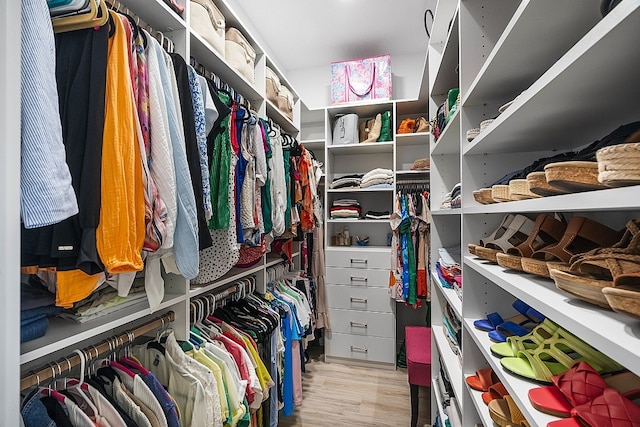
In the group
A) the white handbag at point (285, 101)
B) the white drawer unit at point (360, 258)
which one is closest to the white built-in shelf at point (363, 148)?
the white handbag at point (285, 101)

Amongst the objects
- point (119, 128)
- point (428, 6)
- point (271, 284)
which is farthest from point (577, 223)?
point (428, 6)

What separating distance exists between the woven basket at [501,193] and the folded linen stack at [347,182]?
6.64 feet

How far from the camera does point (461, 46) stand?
1026 mm

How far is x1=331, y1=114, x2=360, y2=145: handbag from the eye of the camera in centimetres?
277

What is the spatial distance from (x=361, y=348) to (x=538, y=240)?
7.13ft

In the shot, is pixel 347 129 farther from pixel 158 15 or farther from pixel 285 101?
pixel 158 15

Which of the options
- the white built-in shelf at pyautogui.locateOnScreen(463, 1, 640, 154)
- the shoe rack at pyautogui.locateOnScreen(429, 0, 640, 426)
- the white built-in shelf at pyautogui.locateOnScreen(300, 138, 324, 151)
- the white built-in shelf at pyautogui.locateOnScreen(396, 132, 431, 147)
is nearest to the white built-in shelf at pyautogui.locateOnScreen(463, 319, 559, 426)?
the shoe rack at pyautogui.locateOnScreen(429, 0, 640, 426)

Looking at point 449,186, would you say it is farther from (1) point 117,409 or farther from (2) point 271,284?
(1) point 117,409

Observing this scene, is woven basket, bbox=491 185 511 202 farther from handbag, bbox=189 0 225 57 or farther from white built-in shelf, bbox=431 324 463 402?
handbag, bbox=189 0 225 57

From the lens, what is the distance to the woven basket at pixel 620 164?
1.23 feet

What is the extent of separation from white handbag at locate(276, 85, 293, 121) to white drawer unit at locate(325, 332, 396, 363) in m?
1.95

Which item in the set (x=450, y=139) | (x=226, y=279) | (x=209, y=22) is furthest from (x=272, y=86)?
(x=226, y=279)

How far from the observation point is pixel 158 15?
109 centimetres

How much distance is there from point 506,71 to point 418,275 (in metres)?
1.88
